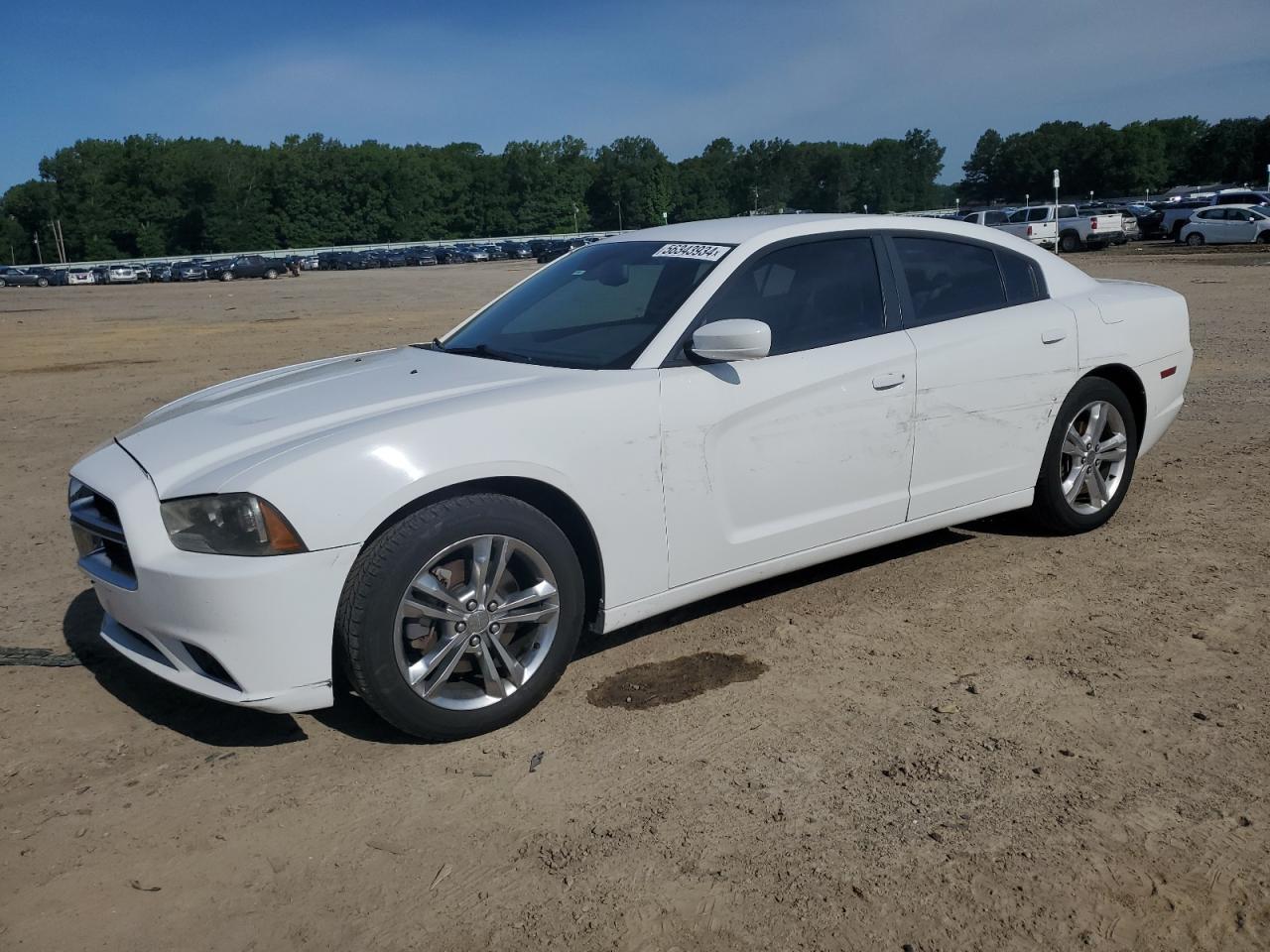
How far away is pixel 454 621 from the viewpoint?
11.6 feet

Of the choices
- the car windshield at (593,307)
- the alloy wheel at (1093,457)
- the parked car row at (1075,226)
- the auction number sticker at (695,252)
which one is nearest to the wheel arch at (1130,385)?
the alloy wheel at (1093,457)

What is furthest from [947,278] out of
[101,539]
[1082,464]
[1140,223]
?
[1140,223]

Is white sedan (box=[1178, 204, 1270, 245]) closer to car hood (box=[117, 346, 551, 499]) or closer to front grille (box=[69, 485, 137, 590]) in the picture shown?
car hood (box=[117, 346, 551, 499])

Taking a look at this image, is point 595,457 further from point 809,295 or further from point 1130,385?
point 1130,385

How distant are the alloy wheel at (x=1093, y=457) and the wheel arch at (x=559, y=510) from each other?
2.61 meters

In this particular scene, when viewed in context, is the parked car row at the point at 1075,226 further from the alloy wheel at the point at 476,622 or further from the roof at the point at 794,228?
the alloy wheel at the point at 476,622

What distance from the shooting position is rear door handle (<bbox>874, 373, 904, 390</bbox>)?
14.6 ft

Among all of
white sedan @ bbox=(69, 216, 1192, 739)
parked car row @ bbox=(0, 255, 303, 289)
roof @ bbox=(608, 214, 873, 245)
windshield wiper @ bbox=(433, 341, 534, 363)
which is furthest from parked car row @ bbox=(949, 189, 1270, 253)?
parked car row @ bbox=(0, 255, 303, 289)

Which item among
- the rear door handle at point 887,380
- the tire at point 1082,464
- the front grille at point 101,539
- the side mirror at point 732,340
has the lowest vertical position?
the tire at point 1082,464

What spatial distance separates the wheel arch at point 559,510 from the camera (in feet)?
11.6

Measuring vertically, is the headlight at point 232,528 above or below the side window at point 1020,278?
below

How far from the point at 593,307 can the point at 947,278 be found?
63.7 inches

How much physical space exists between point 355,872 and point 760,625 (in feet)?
7.02

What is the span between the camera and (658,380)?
396 cm
